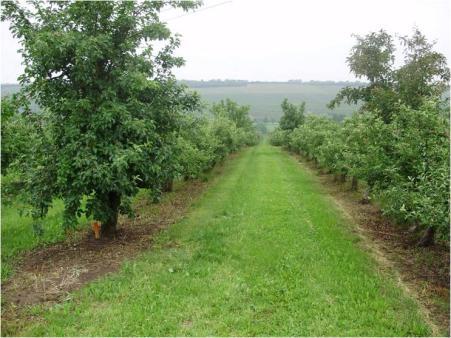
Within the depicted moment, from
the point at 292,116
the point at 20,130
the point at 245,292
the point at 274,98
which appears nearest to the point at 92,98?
the point at 20,130

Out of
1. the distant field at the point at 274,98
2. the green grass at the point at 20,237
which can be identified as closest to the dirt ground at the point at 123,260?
the green grass at the point at 20,237

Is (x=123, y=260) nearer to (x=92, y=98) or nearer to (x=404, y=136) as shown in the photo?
(x=92, y=98)

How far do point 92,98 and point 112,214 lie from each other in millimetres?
3166

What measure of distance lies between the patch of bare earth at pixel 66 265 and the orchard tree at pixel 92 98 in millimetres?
977

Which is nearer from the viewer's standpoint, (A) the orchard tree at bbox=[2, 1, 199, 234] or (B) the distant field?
(A) the orchard tree at bbox=[2, 1, 199, 234]

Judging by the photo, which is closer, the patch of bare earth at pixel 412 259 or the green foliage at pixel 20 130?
the patch of bare earth at pixel 412 259

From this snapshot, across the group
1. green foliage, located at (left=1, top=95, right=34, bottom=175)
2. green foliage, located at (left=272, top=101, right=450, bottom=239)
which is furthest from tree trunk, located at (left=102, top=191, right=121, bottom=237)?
green foliage, located at (left=272, top=101, right=450, bottom=239)

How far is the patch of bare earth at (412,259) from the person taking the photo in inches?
315

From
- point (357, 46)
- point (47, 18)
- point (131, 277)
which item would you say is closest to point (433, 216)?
point (131, 277)

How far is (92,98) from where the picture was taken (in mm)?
10922

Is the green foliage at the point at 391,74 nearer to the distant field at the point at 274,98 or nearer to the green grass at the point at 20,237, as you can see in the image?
the green grass at the point at 20,237

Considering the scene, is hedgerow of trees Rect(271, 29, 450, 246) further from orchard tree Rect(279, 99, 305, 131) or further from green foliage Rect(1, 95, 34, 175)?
orchard tree Rect(279, 99, 305, 131)

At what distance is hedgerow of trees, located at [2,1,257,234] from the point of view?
10156mm

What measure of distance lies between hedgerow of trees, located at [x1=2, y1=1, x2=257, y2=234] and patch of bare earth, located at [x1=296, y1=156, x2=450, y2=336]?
6.17m
